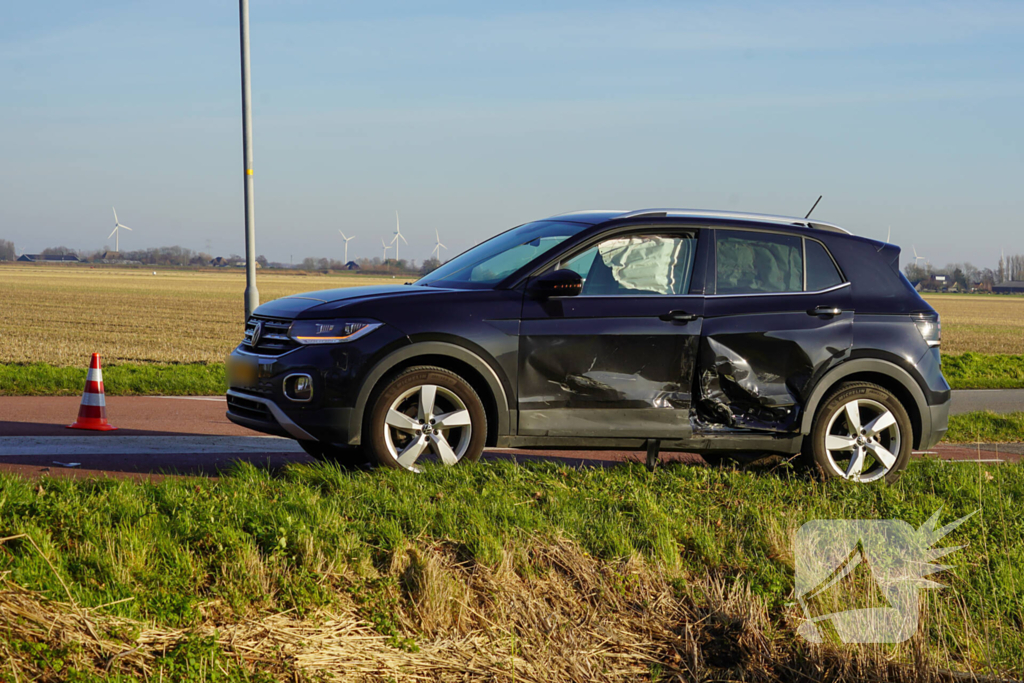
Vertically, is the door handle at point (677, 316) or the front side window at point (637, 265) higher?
the front side window at point (637, 265)

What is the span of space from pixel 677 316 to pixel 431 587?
2939 mm

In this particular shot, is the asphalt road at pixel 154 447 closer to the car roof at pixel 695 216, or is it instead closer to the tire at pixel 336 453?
the tire at pixel 336 453

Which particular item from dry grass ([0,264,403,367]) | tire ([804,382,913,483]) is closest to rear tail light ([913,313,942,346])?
tire ([804,382,913,483])

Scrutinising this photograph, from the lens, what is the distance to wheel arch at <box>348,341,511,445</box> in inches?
240

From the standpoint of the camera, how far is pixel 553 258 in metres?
6.61

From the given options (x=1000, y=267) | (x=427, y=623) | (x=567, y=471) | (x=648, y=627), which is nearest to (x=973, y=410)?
(x=567, y=471)

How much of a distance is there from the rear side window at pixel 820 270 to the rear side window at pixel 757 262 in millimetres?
62

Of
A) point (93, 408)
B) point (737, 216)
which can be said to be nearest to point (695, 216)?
point (737, 216)

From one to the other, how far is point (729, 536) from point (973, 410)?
9.17 metres

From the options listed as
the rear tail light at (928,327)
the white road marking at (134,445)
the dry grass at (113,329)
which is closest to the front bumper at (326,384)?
the white road marking at (134,445)

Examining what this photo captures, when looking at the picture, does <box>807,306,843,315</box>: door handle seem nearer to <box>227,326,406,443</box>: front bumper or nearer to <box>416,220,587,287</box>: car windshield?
<box>416,220,587,287</box>: car windshield

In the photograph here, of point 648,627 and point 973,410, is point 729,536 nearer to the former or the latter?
point 648,627

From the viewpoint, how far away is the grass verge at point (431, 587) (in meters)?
3.93

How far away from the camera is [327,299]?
6477mm
